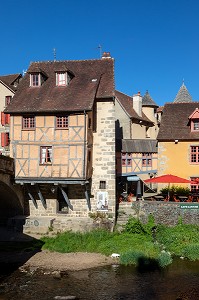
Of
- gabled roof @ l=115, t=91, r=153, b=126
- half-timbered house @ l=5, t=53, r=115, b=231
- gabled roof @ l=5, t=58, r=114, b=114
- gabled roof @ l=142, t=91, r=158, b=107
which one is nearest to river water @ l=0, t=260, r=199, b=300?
half-timbered house @ l=5, t=53, r=115, b=231

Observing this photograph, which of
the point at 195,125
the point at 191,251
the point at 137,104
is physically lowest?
the point at 191,251

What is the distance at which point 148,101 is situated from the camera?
34.9 meters

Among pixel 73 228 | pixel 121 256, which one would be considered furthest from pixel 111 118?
pixel 121 256

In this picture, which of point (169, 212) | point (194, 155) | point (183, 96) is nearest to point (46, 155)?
point (169, 212)

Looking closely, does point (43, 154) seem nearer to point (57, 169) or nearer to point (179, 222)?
point (57, 169)

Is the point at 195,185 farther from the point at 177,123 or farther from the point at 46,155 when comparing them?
the point at 46,155

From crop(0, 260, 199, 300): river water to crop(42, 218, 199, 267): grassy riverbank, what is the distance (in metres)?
0.92

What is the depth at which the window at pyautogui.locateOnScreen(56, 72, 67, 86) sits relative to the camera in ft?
69.5

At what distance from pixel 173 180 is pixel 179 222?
254 cm

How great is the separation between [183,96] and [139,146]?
15.2 metres

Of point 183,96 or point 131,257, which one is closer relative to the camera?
point 131,257

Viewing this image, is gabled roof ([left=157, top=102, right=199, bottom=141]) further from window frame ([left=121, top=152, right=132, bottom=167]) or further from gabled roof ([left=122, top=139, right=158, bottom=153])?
window frame ([left=121, top=152, right=132, bottom=167])

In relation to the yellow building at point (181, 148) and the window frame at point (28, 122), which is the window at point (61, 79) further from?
the yellow building at point (181, 148)

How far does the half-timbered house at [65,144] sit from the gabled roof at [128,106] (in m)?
8.44
